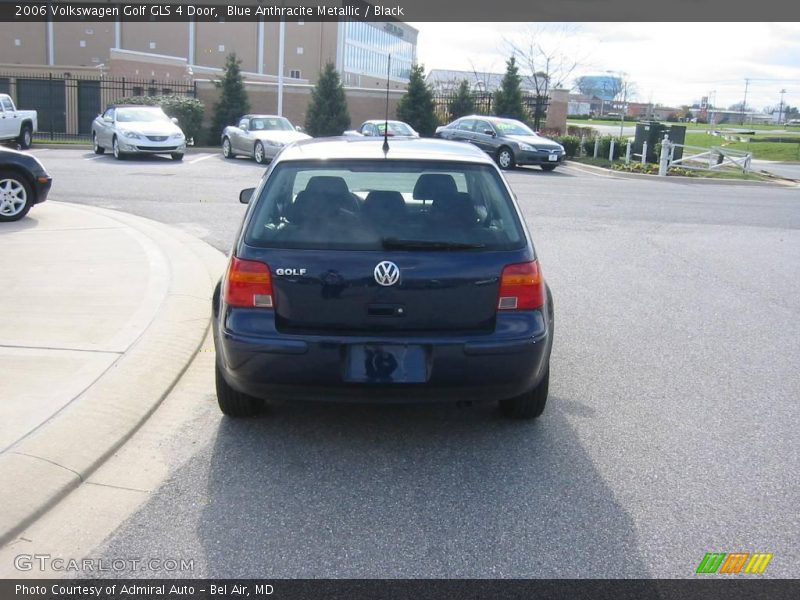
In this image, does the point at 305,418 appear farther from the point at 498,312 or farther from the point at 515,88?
the point at 515,88

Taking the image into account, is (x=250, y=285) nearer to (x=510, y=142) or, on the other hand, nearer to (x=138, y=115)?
(x=138, y=115)

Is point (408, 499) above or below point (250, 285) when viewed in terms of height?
below

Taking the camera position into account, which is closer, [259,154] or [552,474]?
[552,474]

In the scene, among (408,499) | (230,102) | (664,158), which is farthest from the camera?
(230,102)

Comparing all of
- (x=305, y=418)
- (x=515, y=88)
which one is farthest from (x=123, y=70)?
(x=305, y=418)

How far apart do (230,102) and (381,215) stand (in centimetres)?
3344

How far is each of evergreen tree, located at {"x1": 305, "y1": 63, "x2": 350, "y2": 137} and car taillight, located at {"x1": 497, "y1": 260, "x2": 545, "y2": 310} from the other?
3397cm

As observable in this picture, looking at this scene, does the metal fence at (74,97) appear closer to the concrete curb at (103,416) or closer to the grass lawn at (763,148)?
the grass lawn at (763,148)

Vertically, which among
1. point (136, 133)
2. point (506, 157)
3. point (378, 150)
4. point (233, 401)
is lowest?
point (233, 401)

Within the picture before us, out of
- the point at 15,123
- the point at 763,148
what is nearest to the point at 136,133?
the point at 15,123

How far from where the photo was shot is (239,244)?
4.80 meters

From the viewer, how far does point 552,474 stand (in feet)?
15.0

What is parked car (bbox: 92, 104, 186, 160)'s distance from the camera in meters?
23.8
